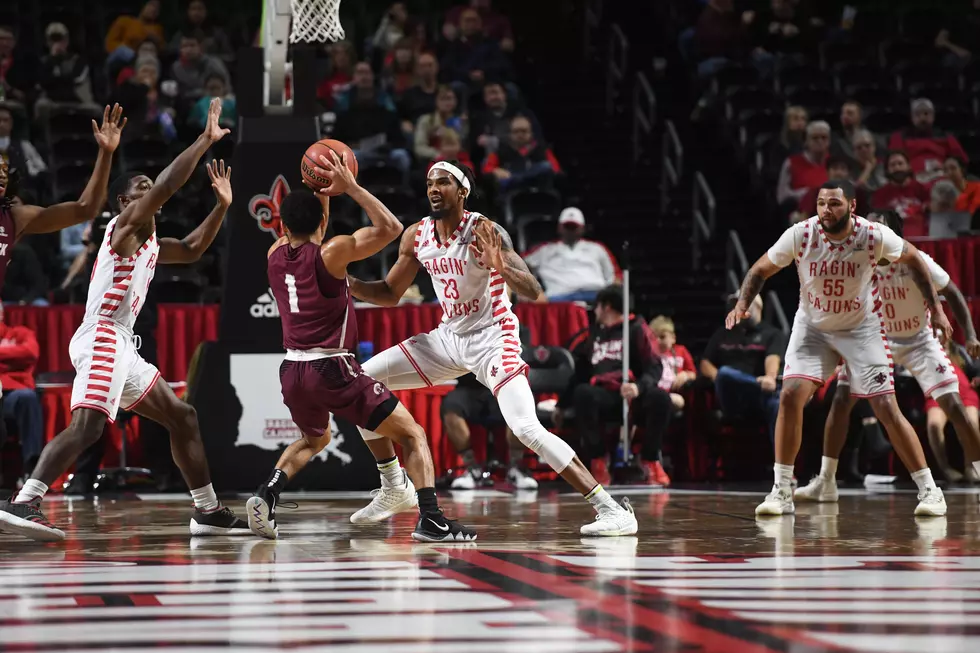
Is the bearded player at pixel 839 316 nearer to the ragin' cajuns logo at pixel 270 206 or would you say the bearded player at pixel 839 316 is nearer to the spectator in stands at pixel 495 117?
the ragin' cajuns logo at pixel 270 206

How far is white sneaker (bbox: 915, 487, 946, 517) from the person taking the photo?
28.0 ft

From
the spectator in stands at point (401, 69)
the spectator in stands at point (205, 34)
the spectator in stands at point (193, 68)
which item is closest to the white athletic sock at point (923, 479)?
the spectator in stands at point (401, 69)

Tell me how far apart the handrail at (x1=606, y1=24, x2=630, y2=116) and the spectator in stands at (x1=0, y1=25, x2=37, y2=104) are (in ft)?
23.3

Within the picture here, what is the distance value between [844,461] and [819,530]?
452 centimetres

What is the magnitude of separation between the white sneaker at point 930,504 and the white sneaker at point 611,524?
219cm

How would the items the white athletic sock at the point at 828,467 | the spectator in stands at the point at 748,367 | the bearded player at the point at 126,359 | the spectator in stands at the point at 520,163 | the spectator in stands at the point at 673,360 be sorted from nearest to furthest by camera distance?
the bearded player at the point at 126,359
the white athletic sock at the point at 828,467
the spectator in stands at the point at 748,367
the spectator in stands at the point at 673,360
the spectator in stands at the point at 520,163

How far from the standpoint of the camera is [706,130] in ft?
58.8

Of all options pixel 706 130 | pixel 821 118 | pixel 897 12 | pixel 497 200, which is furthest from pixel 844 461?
pixel 897 12

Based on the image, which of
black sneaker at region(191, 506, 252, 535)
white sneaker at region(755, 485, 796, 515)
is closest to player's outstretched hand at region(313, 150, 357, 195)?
black sneaker at region(191, 506, 252, 535)

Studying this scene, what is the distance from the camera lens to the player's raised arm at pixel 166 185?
6.89 m

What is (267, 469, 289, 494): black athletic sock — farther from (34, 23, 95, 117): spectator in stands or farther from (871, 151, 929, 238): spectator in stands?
(34, 23, 95, 117): spectator in stands

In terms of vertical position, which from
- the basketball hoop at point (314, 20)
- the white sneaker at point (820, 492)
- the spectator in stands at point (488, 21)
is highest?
the spectator in stands at point (488, 21)

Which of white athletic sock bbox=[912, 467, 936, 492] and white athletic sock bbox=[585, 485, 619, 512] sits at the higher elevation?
white athletic sock bbox=[912, 467, 936, 492]

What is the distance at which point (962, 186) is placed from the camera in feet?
47.9
